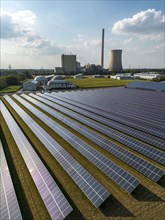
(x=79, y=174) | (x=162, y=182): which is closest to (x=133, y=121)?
(x=162, y=182)

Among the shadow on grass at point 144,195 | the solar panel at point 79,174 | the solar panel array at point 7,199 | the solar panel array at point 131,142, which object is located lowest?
the shadow on grass at point 144,195

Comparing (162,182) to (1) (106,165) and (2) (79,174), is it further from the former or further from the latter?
(2) (79,174)

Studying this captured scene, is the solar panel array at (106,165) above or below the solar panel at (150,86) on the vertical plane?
below

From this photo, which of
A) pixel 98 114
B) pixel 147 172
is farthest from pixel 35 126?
pixel 147 172

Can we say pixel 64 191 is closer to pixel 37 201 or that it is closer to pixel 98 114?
pixel 37 201

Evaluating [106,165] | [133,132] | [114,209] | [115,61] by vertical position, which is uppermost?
[115,61]

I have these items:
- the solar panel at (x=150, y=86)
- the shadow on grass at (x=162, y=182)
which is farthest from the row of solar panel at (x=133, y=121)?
the solar panel at (x=150, y=86)

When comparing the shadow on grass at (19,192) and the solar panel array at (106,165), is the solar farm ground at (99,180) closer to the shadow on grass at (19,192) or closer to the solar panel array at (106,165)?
the shadow on grass at (19,192)
